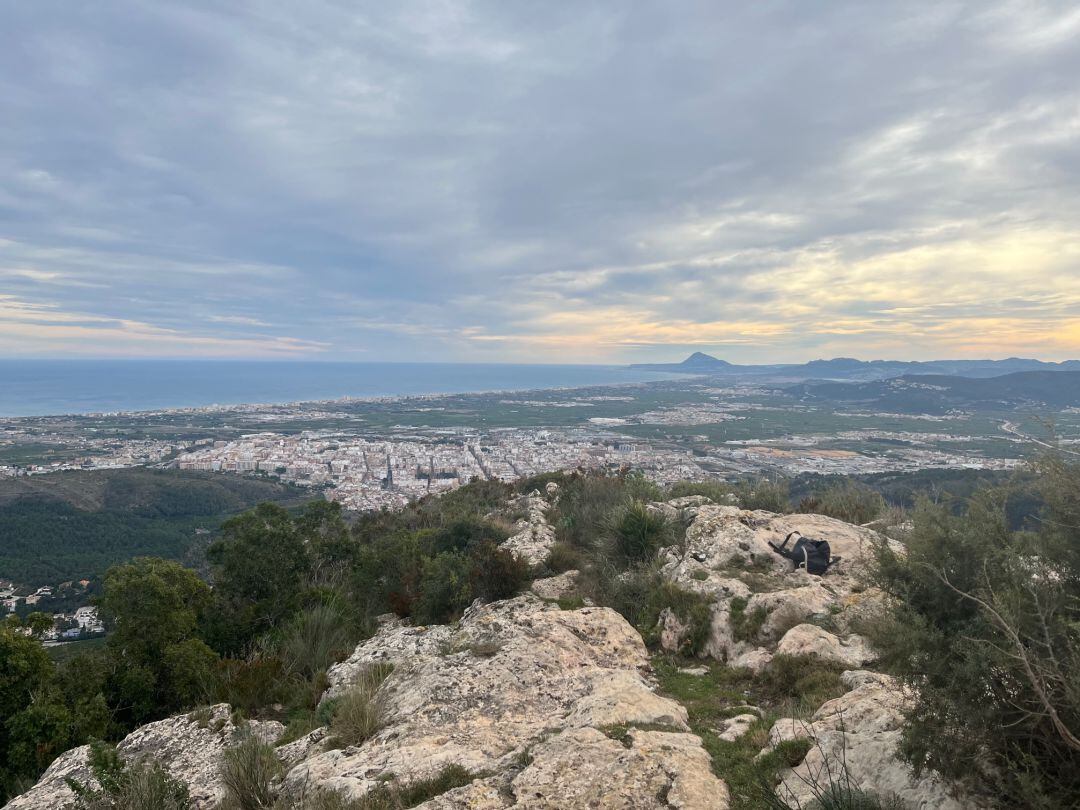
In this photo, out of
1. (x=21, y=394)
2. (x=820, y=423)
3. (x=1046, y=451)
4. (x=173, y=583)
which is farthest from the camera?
(x=21, y=394)

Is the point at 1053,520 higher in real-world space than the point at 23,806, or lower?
higher

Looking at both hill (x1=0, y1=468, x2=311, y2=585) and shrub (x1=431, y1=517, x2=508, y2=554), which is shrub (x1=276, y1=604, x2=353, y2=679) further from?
hill (x1=0, y1=468, x2=311, y2=585)

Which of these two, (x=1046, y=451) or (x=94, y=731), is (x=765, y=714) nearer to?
(x=1046, y=451)

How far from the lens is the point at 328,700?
6.82 m

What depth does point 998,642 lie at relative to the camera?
334cm

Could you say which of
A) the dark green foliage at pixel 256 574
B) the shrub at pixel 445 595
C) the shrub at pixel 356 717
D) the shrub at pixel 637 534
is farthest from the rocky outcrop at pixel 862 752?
the dark green foliage at pixel 256 574

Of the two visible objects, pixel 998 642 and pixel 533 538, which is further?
pixel 533 538

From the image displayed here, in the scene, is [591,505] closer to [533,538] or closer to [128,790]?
[533,538]

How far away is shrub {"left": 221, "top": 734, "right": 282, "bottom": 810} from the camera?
4652mm

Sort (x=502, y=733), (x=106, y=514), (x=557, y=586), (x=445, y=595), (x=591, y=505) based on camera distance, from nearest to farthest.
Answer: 1. (x=502, y=733)
2. (x=445, y=595)
3. (x=557, y=586)
4. (x=591, y=505)
5. (x=106, y=514)

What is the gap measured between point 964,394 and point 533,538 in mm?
108989

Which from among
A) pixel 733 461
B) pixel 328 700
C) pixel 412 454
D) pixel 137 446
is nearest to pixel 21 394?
pixel 137 446

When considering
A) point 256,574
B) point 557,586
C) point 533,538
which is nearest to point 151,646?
point 256,574

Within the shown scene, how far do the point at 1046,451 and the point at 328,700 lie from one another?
8.03 m
